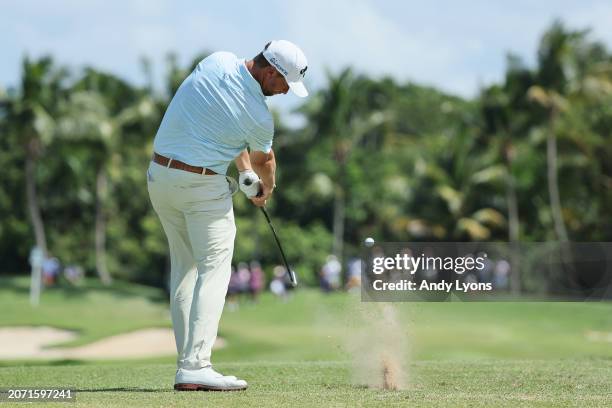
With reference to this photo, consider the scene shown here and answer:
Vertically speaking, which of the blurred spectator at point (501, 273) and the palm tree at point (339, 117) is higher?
the palm tree at point (339, 117)

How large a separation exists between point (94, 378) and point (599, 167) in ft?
144

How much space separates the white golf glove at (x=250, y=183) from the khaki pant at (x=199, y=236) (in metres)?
0.11

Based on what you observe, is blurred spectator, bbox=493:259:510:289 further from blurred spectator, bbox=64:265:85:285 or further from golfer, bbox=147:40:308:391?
blurred spectator, bbox=64:265:85:285

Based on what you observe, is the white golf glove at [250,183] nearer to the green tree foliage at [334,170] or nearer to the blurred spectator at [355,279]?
the blurred spectator at [355,279]

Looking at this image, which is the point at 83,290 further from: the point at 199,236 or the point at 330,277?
the point at 199,236

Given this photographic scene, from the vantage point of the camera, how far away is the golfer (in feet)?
21.9

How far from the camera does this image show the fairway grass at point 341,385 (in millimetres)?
6023

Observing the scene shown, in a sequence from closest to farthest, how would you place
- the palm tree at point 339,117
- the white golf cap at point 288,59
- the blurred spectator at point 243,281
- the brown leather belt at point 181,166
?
the white golf cap at point 288,59 < the brown leather belt at point 181,166 < the blurred spectator at point 243,281 < the palm tree at point 339,117

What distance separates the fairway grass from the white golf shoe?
11 cm

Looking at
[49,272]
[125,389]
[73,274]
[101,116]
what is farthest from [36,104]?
[125,389]

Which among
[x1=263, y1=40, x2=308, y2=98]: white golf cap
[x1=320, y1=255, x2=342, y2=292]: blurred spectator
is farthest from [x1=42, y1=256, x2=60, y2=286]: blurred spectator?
[x1=263, y1=40, x2=308, y2=98]: white golf cap

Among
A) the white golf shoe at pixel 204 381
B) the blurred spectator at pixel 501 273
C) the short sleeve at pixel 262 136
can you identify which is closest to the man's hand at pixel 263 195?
the short sleeve at pixel 262 136

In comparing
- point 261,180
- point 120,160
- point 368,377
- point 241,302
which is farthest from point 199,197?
point 120,160

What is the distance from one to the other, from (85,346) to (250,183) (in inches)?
702
